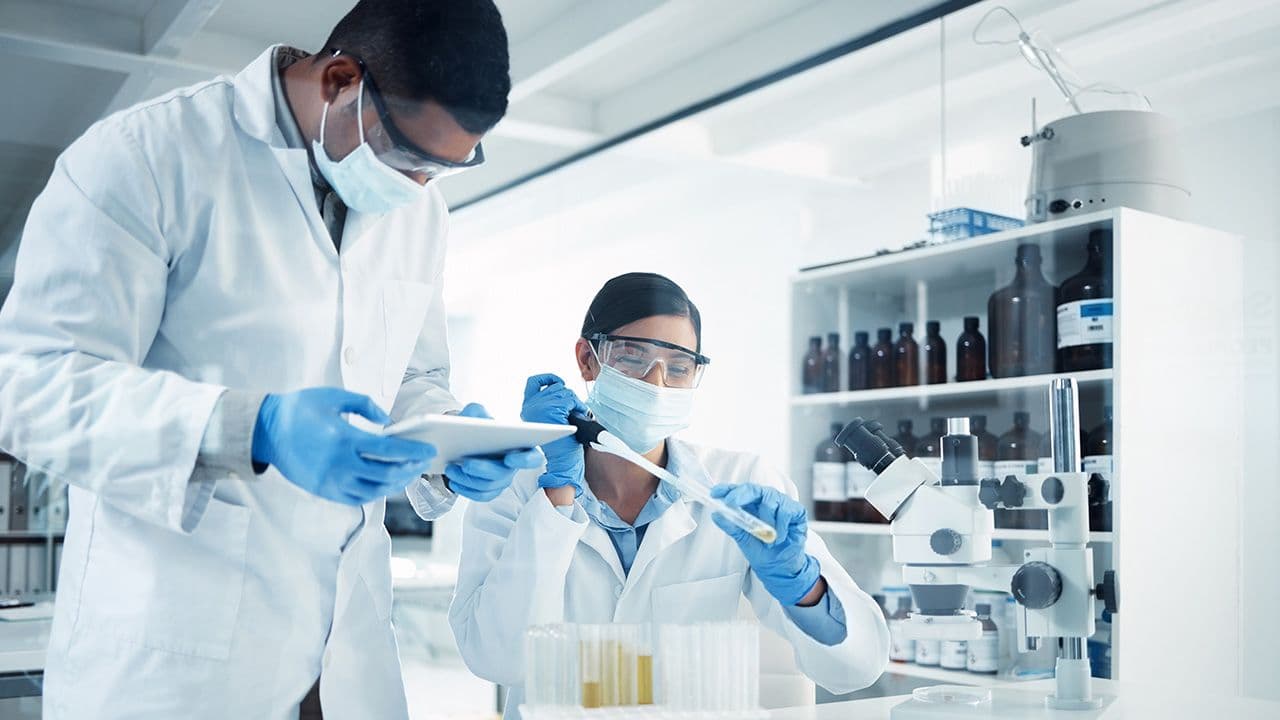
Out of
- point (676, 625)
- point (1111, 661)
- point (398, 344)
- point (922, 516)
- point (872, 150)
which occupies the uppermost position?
point (872, 150)

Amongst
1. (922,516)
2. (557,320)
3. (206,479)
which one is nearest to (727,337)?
(557,320)

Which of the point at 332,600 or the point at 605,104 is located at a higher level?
the point at 605,104

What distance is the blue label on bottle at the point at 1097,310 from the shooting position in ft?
7.24

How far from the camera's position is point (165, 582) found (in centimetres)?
117

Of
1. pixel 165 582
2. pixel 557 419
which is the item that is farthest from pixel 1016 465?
pixel 165 582

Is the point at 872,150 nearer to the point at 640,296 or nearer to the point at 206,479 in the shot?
the point at 640,296

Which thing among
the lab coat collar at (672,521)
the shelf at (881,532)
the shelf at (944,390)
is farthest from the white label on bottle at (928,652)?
the lab coat collar at (672,521)

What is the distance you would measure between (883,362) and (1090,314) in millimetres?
603

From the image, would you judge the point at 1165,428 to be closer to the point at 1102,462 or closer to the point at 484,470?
the point at 1102,462

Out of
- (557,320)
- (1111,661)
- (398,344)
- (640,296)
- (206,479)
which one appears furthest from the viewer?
(1111,661)

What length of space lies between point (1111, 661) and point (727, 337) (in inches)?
41.1

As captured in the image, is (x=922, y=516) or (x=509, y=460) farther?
(x=922, y=516)

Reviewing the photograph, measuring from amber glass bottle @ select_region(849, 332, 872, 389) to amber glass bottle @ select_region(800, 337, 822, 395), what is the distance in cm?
11

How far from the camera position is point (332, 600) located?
4.25ft
